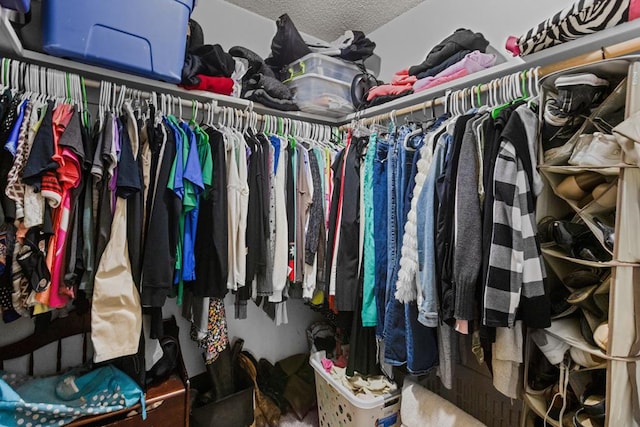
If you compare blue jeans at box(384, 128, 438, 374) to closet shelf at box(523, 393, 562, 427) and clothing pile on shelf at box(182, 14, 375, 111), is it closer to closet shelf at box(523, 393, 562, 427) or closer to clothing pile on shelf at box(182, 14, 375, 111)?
closet shelf at box(523, 393, 562, 427)

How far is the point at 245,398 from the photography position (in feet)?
5.59

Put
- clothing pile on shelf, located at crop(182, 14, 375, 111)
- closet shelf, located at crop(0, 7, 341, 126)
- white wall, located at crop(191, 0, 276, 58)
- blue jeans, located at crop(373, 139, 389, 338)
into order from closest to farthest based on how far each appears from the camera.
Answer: closet shelf, located at crop(0, 7, 341, 126), blue jeans, located at crop(373, 139, 389, 338), clothing pile on shelf, located at crop(182, 14, 375, 111), white wall, located at crop(191, 0, 276, 58)

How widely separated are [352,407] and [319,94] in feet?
5.14

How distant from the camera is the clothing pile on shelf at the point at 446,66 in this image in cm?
138

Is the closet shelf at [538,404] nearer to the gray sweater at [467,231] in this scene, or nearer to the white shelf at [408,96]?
the gray sweater at [467,231]

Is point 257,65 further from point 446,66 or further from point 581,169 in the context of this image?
point 581,169

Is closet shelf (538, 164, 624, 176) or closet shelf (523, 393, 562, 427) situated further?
closet shelf (523, 393, 562, 427)

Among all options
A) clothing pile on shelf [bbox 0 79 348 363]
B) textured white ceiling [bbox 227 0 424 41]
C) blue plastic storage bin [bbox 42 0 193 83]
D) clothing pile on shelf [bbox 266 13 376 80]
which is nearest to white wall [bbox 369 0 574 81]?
textured white ceiling [bbox 227 0 424 41]

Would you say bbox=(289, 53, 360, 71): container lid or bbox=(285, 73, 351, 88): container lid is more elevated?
bbox=(289, 53, 360, 71): container lid

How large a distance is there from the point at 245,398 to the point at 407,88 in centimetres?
177

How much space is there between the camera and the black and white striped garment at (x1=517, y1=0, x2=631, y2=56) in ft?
2.87

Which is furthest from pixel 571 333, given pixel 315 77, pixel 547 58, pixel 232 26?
pixel 232 26

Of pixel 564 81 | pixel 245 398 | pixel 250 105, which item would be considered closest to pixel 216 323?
pixel 245 398

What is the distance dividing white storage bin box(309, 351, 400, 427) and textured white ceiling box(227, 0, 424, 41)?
6.75ft
